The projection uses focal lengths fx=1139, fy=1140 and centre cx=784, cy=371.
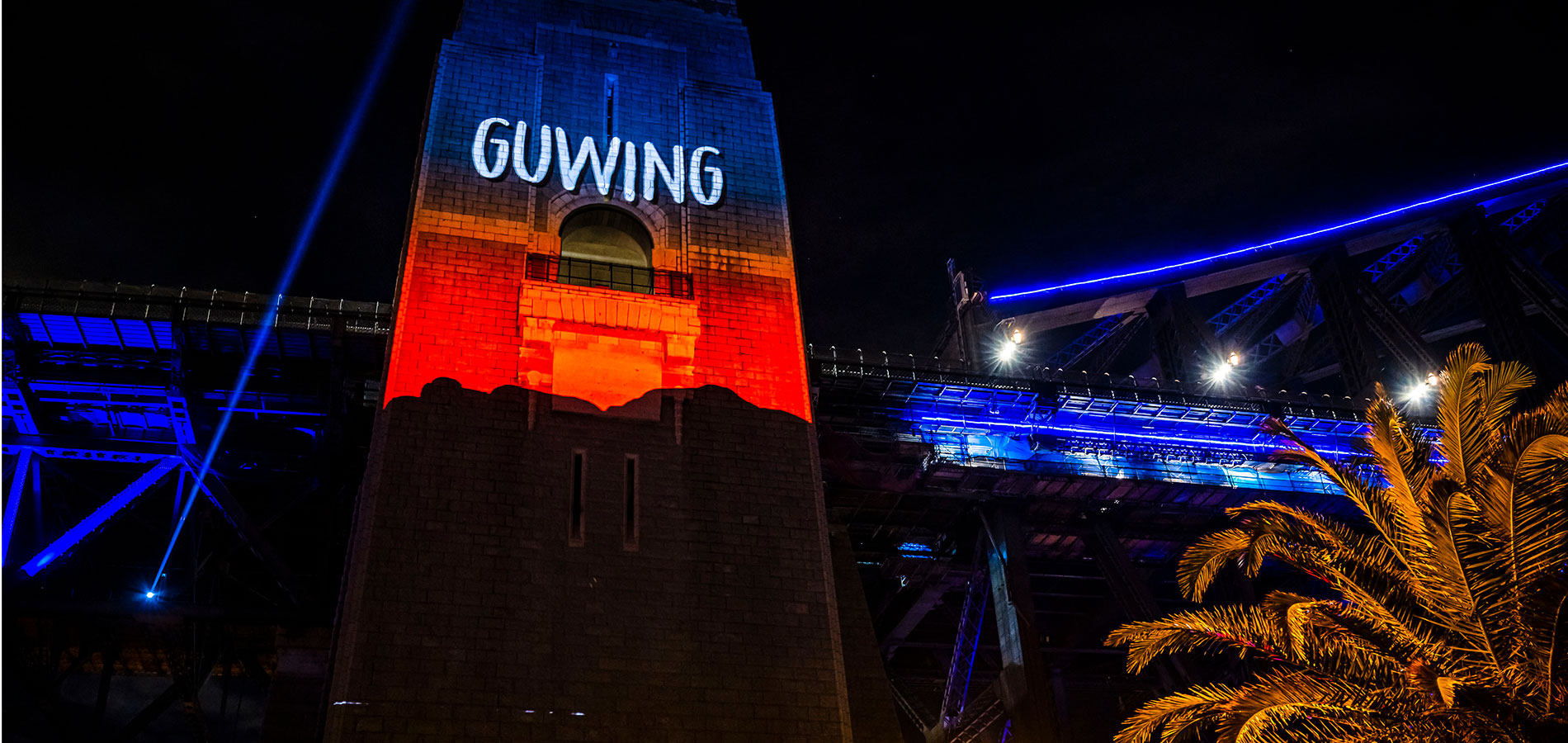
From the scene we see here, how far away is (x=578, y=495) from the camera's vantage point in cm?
1641

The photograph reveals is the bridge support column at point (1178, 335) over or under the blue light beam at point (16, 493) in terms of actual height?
over

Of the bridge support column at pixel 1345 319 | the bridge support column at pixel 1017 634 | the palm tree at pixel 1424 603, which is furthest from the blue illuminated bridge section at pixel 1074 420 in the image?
the palm tree at pixel 1424 603

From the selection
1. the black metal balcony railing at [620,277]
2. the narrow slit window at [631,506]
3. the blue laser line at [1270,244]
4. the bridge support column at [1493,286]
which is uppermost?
the blue laser line at [1270,244]

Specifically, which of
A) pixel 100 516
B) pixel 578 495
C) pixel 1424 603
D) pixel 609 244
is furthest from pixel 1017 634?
pixel 100 516

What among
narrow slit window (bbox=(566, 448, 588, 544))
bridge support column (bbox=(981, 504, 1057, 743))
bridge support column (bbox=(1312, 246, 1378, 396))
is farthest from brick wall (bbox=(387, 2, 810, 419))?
bridge support column (bbox=(1312, 246, 1378, 396))

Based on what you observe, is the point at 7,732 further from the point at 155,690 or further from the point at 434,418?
the point at 434,418

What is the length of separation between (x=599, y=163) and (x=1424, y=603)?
46.8 ft

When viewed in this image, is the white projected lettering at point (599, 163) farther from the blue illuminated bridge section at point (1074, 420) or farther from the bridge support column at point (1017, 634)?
the bridge support column at point (1017, 634)

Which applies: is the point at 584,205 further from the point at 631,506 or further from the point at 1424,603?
the point at 1424,603

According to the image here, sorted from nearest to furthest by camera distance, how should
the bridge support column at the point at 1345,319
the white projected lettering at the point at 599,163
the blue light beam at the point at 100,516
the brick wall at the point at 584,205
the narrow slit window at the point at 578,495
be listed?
the narrow slit window at the point at 578,495, the brick wall at the point at 584,205, the white projected lettering at the point at 599,163, the blue light beam at the point at 100,516, the bridge support column at the point at 1345,319

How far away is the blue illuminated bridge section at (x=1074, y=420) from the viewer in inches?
1265

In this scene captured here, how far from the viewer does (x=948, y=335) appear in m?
45.8

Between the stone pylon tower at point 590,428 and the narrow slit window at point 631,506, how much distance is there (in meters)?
0.04

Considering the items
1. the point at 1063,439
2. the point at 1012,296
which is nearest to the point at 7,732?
the point at 1063,439
